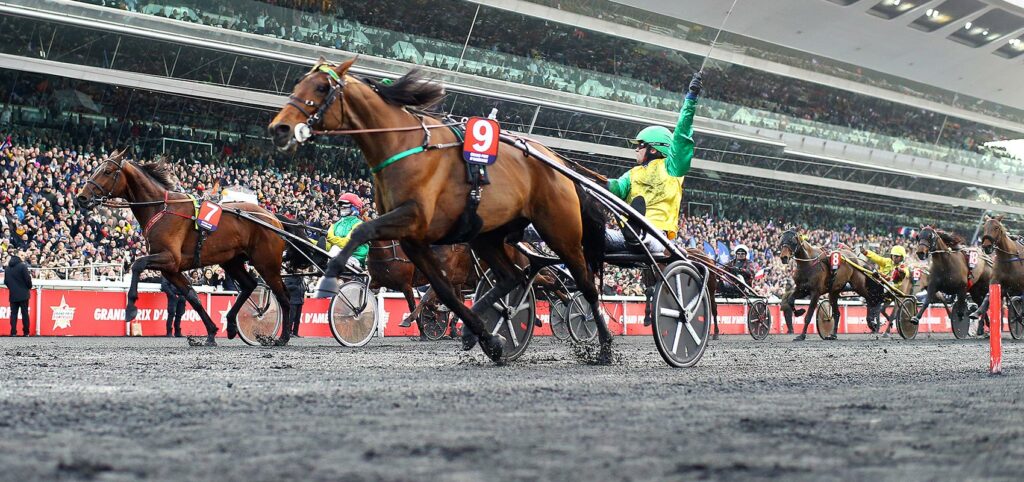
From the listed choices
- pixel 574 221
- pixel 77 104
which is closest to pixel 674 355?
pixel 574 221

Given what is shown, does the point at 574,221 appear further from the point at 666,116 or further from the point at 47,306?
the point at 666,116

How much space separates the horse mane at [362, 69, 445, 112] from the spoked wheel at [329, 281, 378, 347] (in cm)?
591

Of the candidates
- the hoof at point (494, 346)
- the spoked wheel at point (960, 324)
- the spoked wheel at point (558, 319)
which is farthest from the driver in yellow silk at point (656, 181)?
the spoked wheel at point (960, 324)

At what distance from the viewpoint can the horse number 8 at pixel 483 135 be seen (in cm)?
841

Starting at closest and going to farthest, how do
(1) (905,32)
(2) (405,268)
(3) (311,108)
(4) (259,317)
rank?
(3) (311,108) → (4) (259,317) → (2) (405,268) → (1) (905,32)

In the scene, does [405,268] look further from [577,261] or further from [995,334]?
[995,334]

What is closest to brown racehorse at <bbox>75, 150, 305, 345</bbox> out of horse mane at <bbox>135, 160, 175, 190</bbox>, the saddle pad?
horse mane at <bbox>135, 160, 175, 190</bbox>

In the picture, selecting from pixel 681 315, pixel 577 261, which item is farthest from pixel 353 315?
pixel 681 315

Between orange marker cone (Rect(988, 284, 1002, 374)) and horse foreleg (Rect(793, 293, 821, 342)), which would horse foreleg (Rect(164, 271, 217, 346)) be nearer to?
orange marker cone (Rect(988, 284, 1002, 374))

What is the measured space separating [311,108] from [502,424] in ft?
→ 13.3

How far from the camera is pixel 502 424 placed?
480cm

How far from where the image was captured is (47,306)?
63.1ft

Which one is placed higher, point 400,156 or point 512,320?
point 400,156

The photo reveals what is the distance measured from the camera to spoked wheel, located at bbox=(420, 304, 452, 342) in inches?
714
